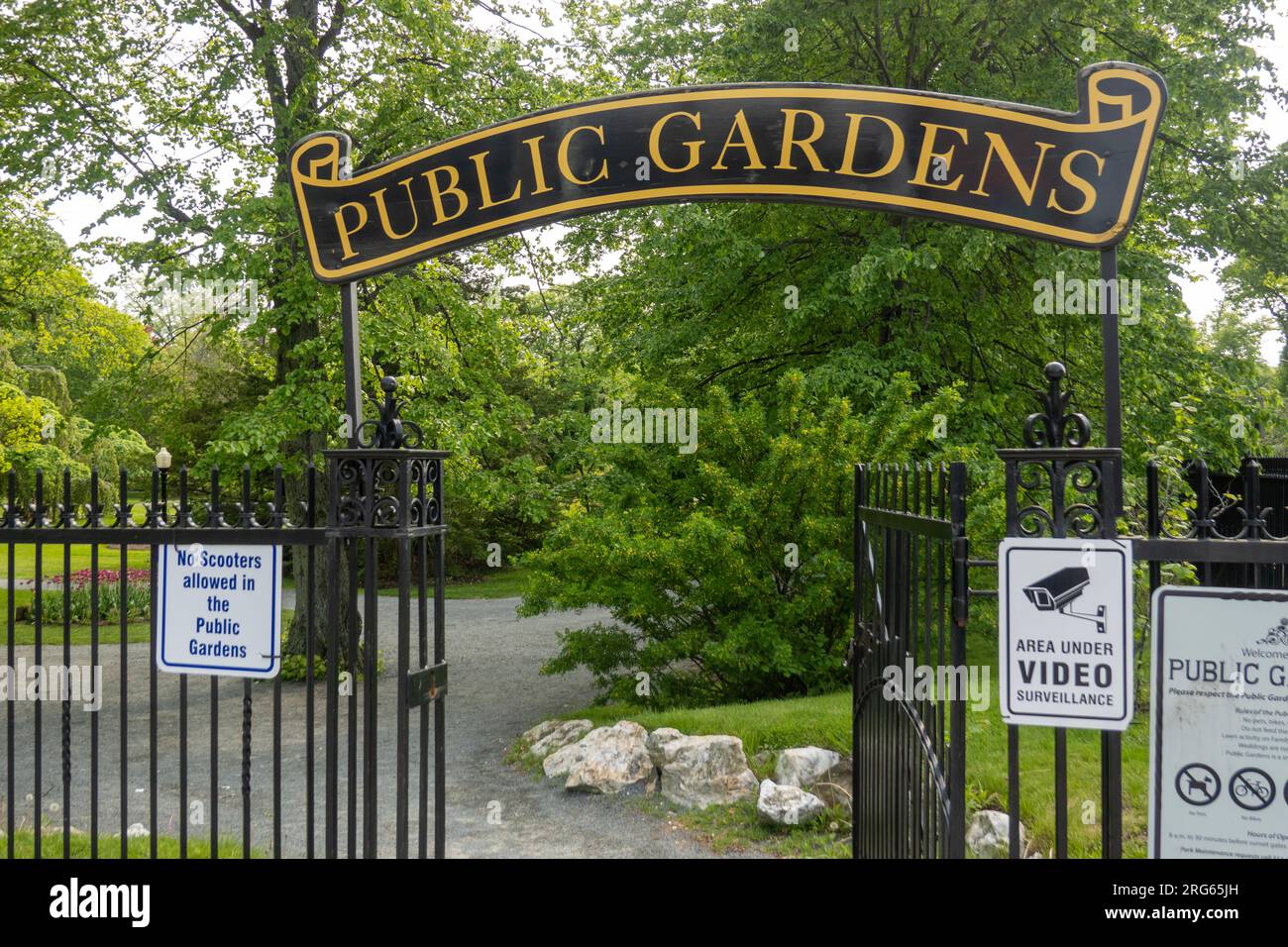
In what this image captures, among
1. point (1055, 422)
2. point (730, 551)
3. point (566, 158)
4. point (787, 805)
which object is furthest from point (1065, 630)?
point (730, 551)

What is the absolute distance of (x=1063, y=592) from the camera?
298cm

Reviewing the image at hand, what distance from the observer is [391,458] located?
3.82m

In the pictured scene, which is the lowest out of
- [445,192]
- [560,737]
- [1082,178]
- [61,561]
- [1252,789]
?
[560,737]

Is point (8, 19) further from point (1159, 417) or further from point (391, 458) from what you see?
point (1159, 417)

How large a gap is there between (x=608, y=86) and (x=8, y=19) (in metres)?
7.63

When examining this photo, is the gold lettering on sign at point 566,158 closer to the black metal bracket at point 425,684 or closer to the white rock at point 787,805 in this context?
the black metal bracket at point 425,684

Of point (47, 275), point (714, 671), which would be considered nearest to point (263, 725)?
point (714, 671)

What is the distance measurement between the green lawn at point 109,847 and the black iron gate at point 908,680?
4065mm

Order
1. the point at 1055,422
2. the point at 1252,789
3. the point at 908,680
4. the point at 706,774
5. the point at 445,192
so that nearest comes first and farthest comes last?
the point at 1252,789
the point at 1055,422
the point at 908,680
the point at 445,192
the point at 706,774

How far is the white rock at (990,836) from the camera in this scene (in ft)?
18.8

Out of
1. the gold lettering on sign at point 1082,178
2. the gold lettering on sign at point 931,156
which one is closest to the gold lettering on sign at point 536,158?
the gold lettering on sign at point 931,156

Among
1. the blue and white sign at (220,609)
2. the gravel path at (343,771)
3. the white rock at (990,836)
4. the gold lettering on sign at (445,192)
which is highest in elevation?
the gold lettering on sign at (445,192)

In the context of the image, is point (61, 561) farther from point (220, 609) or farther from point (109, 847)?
point (220, 609)

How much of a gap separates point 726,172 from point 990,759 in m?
4.81
